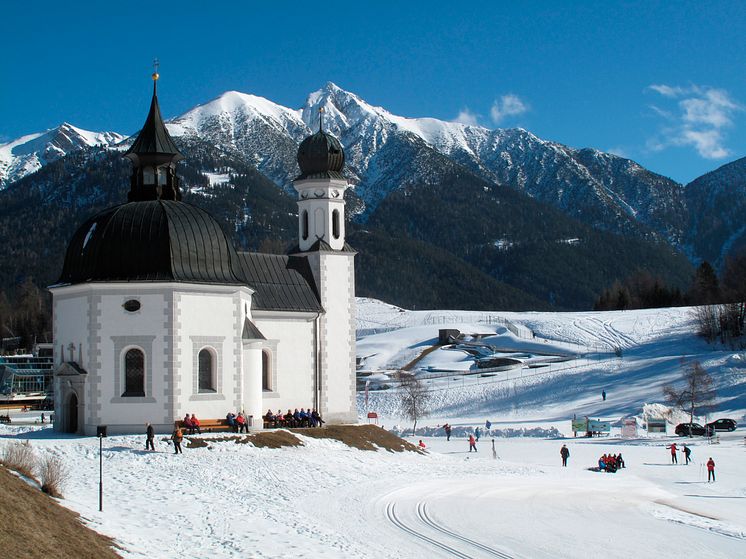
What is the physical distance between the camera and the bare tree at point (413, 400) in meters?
81.4

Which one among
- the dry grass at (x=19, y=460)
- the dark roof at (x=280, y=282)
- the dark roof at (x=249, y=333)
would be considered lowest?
the dry grass at (x=19, y=460)

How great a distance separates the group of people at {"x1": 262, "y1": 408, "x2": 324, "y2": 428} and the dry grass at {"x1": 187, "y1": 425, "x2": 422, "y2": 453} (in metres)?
0.91

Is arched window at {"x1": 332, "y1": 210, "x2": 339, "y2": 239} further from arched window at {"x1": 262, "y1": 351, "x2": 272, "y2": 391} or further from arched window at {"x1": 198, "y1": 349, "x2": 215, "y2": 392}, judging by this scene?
arched window at {"x1": 198, "y1": 349, "x2": 215, "y2": 392}

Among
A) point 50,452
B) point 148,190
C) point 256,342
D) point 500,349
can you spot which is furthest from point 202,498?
point 500,349

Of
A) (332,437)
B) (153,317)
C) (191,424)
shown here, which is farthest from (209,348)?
(332,437)

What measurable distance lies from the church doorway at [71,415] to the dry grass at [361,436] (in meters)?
9.25

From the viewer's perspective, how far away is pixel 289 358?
49.0 metres

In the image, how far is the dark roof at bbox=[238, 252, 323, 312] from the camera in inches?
1913

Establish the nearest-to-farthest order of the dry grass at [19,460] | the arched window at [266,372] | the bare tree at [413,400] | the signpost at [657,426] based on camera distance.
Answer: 1. the dry grass at [19,460]
2. the arched window at [266,372]
3. the signpost at [657,426]
4. the bare tree at [413,400]

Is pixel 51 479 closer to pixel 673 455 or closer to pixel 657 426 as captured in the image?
pixel 673 455

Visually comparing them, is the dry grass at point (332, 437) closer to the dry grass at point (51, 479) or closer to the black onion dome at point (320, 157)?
the dry grass at point (51, 479)

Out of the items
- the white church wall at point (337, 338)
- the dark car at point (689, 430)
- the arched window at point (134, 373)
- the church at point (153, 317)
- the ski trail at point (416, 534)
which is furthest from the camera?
the dark car at point (689, 430)

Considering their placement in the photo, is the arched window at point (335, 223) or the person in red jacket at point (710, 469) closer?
the person in red jacket at point (710, 469)

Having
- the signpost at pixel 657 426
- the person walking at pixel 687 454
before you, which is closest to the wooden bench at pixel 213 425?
the person walking at pixel 687 454
